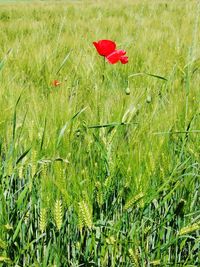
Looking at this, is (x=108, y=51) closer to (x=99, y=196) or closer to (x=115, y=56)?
(x=115, y=56)

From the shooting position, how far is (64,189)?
608 millimetres

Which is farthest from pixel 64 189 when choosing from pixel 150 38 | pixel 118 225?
pixel 150 38

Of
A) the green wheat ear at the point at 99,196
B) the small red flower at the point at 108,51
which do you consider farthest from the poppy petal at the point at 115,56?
the green wheat ear at the point at 99,196

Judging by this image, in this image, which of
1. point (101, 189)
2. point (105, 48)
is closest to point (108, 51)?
point (105, 48)

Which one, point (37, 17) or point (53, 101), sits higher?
point (37, 17)

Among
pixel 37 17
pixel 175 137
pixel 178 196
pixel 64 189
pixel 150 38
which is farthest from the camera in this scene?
pixel 37 17

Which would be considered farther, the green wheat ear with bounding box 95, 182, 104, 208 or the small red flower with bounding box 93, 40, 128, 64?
the small red flower with bounding box 93, 40, 128, 64

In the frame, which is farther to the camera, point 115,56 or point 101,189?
point 115,56

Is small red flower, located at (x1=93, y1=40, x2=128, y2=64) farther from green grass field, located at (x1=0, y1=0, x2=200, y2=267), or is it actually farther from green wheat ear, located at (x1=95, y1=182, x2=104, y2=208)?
green wheat ear, located at (x1=95, y1=182, x2=104, y2=208)

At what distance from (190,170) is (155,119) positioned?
0.42 feet

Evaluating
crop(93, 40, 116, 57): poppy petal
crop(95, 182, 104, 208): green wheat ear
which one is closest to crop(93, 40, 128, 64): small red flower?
crop(93, 40, 116, 57): poppy petal

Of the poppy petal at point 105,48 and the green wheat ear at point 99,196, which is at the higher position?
the poppy petal at point 105,48

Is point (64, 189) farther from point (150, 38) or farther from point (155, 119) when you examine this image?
point (150, 38)

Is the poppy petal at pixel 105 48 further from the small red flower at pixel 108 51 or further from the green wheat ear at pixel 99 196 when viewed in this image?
the green wheat ear at pixel 99 196
